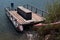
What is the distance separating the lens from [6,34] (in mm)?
21234

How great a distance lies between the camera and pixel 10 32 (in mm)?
21812

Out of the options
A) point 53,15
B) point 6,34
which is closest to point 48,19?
point 53,15

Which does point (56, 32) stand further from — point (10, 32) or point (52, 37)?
point (10, 32)

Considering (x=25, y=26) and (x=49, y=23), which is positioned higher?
(x=49, y=23)

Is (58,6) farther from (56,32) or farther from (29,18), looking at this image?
(29,18)

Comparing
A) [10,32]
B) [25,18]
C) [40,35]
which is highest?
[40,35]

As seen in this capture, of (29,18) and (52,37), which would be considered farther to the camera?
(29,18)

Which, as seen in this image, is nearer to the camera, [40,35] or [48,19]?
[40,35]

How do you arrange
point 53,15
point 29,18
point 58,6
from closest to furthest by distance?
point 53,15, point 58,6, point 29,18

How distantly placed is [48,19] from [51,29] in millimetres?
423

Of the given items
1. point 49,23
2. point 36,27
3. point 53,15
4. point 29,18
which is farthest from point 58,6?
point 29,18

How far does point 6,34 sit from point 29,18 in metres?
3.34

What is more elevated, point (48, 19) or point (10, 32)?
point (48, 19)

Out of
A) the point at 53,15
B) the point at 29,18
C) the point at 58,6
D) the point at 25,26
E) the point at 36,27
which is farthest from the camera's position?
the point at 29,18
